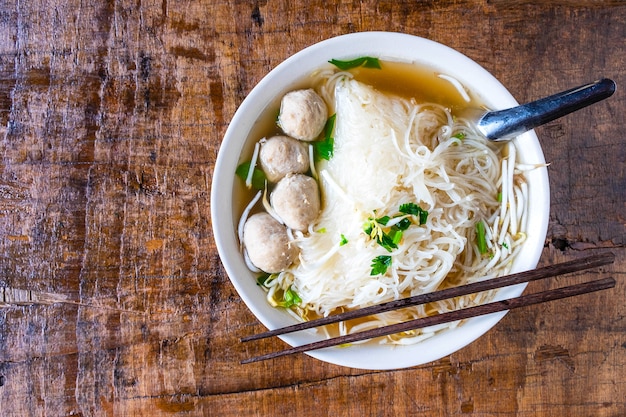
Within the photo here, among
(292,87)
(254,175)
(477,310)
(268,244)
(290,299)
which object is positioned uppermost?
(292,87)

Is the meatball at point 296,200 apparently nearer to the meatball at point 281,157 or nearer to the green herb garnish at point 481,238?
the meatball at point 281,157

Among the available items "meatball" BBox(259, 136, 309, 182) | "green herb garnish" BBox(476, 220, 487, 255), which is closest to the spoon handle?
"green herb garnish" BBox(476, 220, 487, 255)

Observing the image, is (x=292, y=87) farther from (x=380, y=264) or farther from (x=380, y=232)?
(x=380, y=264)

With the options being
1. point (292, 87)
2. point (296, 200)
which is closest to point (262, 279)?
point (296, 200)

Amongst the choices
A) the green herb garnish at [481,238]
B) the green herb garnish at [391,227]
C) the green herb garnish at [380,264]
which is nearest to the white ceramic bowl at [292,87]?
the green herb garnish at [481,238]

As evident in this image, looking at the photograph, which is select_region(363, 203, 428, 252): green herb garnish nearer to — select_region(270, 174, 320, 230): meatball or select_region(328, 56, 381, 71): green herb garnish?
select_region(270, 174, 320, 230): meatball
